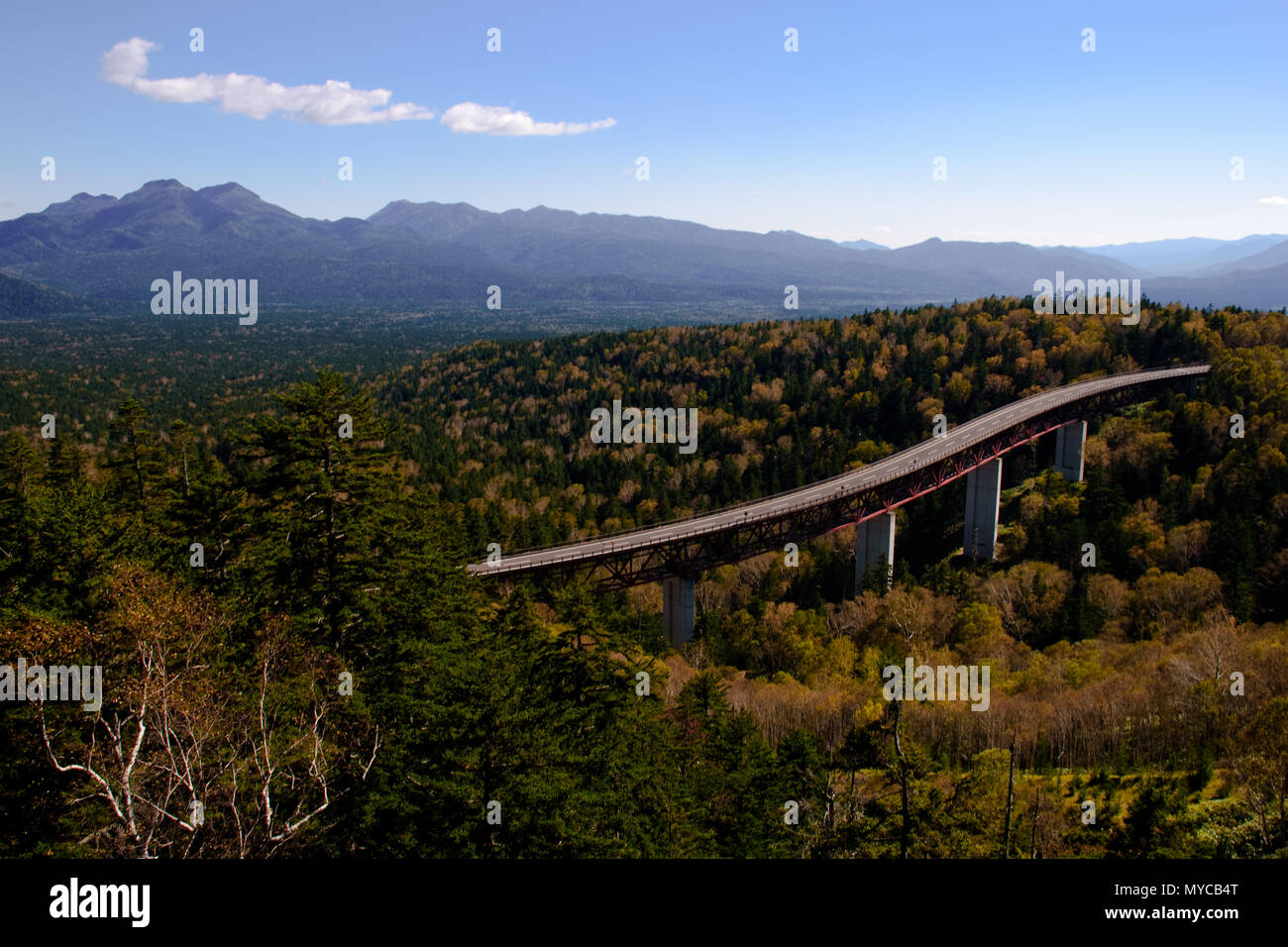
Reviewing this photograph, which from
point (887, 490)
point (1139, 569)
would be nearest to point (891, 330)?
point (887, 490)

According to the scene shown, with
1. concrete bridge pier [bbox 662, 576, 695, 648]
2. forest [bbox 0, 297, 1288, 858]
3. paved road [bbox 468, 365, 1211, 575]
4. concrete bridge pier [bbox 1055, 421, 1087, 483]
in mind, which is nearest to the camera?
forest [bbox 0, 297, 1288, 858]

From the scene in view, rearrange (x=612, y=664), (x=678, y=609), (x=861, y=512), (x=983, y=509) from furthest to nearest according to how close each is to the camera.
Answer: (x=983, y=509) < (x=861, y=512) < (x=678, y=609) < (x=612, y=664)

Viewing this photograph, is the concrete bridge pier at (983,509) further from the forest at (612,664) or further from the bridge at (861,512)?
the forest at (612,664)

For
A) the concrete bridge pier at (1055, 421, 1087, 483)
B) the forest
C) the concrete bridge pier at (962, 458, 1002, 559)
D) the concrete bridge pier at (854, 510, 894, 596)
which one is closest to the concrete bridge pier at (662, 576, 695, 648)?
the forest

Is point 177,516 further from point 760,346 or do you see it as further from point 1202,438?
point 760,346

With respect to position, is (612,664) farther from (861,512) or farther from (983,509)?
(983,509)

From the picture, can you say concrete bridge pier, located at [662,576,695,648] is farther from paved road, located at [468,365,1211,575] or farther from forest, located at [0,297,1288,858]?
paved road, located at [468,365,1211,575]

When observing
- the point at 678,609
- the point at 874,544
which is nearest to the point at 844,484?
the point at 874,544
